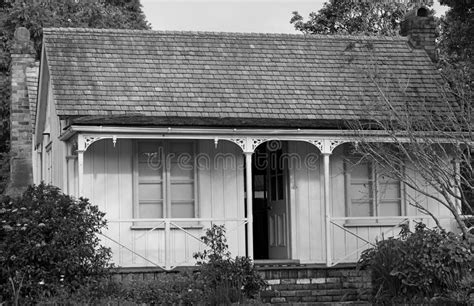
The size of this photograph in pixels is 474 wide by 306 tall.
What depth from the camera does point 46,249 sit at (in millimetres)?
15516

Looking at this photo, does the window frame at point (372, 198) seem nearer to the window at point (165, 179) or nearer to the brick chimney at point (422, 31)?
the window at point (165, 179)

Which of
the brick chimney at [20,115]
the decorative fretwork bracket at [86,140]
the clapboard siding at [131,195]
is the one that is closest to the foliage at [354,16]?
the brick chimney at [20,115]

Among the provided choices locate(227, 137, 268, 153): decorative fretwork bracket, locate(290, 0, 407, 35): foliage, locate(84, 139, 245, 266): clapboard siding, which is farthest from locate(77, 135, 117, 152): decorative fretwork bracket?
locate(290, 0, 407, 35): foliage

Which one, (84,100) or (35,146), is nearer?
(84,100)

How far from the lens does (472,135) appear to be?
17.5 m

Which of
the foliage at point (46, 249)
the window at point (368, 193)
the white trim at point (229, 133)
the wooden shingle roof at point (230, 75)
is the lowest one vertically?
the foliage at point (46, 249)

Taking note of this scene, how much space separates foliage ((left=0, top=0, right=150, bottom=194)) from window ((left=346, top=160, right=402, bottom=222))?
14.4 metres

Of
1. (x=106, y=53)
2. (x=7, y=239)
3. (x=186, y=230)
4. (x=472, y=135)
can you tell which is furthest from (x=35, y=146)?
(x=472, y=135)

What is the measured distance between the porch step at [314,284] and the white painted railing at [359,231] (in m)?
0.58

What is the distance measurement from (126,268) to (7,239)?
10.8 feet

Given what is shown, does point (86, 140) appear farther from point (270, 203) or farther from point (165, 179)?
point (270, 203)

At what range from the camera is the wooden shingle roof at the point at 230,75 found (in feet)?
62.7

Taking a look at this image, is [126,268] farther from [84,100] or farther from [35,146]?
[35,146]

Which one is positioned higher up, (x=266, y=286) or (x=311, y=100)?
(x=311, y=100)
